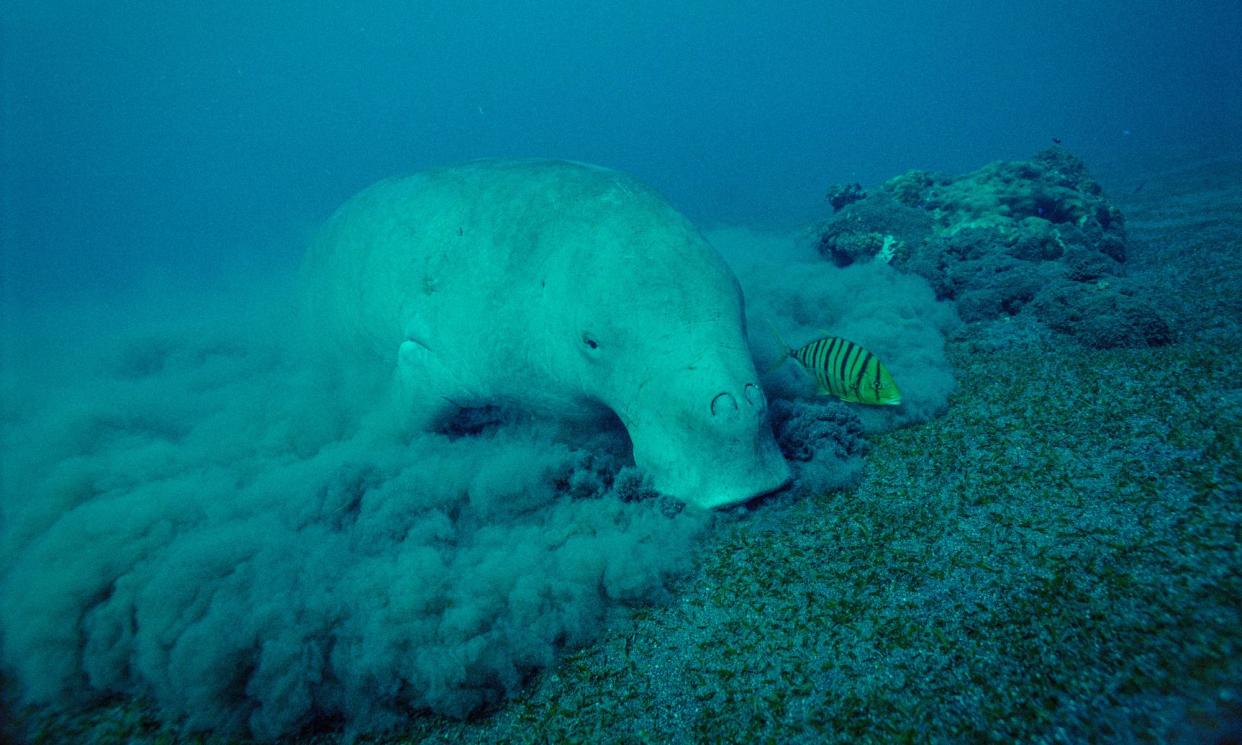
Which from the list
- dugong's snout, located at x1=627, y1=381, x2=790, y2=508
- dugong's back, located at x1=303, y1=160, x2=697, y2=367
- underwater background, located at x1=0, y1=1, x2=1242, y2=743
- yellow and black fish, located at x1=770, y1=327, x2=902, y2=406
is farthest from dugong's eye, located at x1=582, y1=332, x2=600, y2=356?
yellow and black fish, located at x1=770, y1=327, x2=902, y2=406

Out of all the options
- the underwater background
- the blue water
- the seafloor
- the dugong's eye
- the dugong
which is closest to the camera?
the seafloor

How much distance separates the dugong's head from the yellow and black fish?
0.95m

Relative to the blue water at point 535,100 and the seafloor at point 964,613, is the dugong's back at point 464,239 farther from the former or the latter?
the blue water at point 535,100

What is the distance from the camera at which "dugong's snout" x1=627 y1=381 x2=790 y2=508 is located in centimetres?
269

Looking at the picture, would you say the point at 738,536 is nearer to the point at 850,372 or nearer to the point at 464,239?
the point at 850,372

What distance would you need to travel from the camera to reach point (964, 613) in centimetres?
210

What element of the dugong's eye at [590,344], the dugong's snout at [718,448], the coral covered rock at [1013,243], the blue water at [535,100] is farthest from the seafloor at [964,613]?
the blue water at [535,100]

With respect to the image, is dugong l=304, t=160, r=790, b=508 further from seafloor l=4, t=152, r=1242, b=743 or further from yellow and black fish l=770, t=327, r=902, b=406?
yellow and black fish l=770, t=327, r=902, b=406

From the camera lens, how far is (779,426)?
3629 mm

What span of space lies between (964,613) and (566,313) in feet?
8.47

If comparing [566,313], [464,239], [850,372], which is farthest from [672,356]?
[464,239]

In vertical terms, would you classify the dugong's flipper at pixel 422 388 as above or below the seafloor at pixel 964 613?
above

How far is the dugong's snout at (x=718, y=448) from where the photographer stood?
2.69 m

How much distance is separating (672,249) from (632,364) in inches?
31.6
